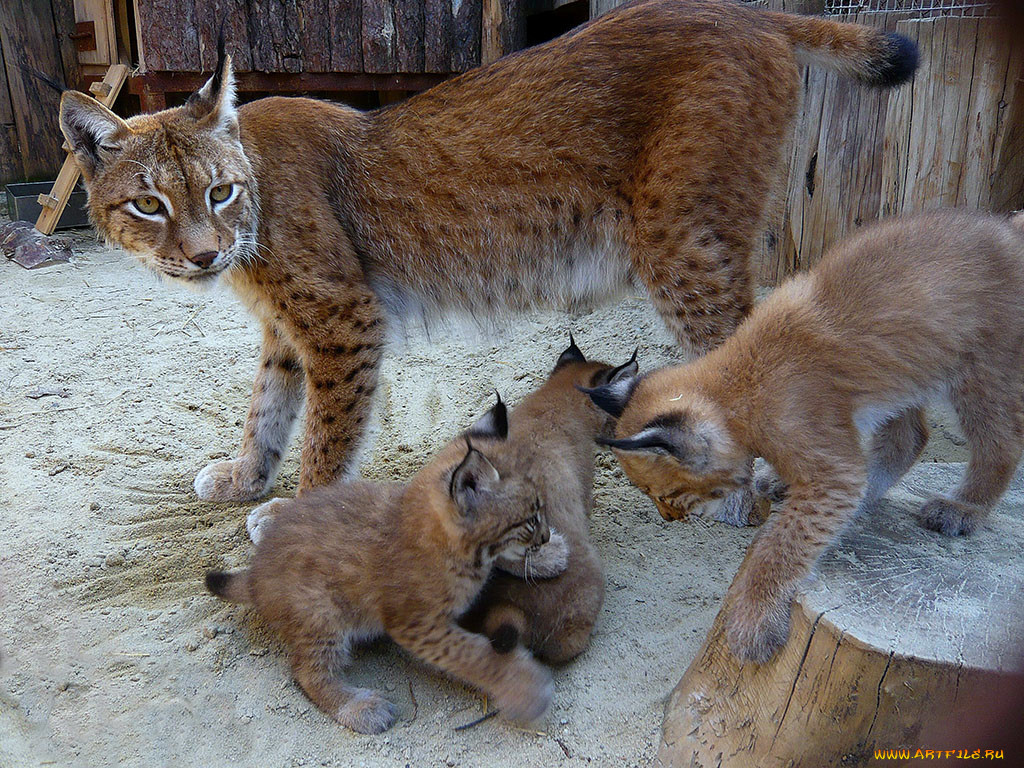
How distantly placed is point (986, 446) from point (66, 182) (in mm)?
7831

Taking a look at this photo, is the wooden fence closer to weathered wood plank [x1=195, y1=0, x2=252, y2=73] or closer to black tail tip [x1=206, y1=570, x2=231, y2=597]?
weathered wood plank [x1=195, y1=0, x2=252, y2=73]

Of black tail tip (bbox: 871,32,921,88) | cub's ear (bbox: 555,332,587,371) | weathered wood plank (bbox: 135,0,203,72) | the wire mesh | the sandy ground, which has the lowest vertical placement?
the sandy ground

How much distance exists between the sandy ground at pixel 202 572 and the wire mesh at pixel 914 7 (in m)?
2.17

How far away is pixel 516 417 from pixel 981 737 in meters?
2.21

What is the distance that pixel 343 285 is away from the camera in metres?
4.07

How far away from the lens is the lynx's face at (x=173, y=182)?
12.4ft

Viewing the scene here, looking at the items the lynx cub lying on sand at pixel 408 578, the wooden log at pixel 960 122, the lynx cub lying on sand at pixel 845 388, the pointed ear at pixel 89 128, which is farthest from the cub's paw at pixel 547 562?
the wooden log at pixel 960 122

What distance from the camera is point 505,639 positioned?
9.60ft

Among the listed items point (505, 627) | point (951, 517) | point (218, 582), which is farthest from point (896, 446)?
point (218, 582)

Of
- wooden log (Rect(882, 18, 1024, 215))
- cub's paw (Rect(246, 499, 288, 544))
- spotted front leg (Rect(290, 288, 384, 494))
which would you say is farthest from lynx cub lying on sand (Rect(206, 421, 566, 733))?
wooden log (Rect(882, 18, 1024, 215))

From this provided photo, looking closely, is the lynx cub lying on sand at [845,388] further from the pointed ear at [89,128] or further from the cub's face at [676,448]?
the pointed ear at [89,128]

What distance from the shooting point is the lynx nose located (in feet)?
12.3

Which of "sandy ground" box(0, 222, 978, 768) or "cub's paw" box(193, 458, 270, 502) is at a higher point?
"sandy ground" box(0, 222, 978, 768)

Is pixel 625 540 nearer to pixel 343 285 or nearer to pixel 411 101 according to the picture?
pixel 343 285
